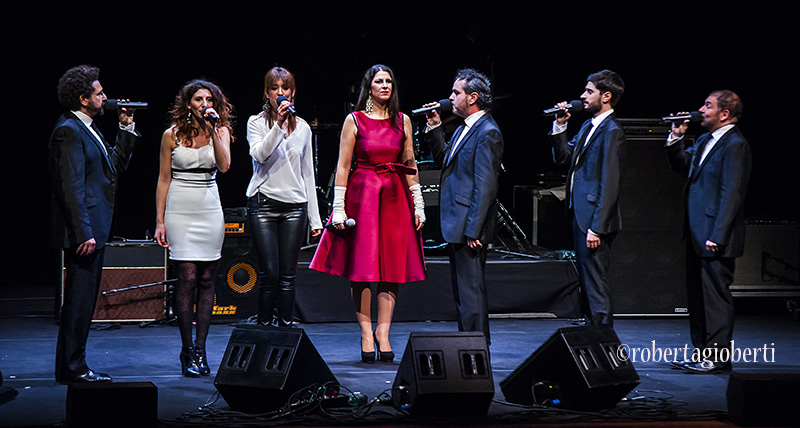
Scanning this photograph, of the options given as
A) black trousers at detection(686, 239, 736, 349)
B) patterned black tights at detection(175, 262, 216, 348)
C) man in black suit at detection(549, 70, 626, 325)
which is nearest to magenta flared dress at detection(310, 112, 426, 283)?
patterned black tights at detection(175, 262, 216, 348)

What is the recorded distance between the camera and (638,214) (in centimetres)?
597

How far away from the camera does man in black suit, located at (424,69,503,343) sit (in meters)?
4.12

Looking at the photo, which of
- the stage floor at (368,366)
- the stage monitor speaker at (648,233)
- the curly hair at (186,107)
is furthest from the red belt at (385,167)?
the stage monitor speaker at (648,233)

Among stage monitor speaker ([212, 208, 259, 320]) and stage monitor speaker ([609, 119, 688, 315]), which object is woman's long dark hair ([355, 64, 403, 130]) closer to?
stage monitor speaker ([212, 208, 259, 320])

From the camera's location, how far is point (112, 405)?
115 inches

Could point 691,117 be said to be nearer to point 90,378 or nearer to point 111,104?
point 111,104

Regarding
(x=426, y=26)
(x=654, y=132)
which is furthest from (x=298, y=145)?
(x=426, y=26)

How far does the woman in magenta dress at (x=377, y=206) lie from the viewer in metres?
4.21

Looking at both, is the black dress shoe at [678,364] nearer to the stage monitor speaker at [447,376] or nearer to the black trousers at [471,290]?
the black trousers at [471,290]

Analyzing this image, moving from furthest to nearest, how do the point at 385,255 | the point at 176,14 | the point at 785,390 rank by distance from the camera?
the point at 176,14, the point at 385,255, the point at 785,390

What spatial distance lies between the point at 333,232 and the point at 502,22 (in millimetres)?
4207

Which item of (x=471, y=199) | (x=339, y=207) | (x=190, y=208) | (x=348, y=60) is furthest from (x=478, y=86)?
(x=348, y=60)

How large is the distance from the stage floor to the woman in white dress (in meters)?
0.35

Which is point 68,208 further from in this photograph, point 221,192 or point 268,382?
point 221,192
